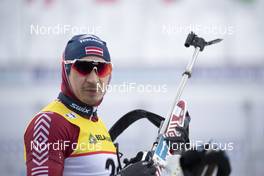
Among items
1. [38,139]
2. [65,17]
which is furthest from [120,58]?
[38,139]

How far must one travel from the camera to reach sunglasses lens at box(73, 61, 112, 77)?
11.6ft

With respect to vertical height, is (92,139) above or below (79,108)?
below

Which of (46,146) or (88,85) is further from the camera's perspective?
(88,85)

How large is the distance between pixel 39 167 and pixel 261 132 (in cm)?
500

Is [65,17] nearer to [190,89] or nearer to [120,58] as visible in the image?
[120,58]

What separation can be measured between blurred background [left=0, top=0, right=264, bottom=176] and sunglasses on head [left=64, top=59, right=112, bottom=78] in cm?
426
